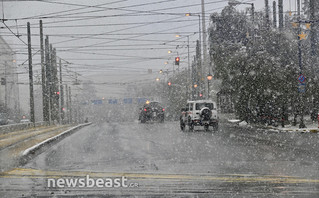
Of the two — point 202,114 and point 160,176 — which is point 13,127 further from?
point 160,176

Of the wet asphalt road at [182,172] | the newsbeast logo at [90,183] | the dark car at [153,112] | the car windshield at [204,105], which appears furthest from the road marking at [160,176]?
the dark car at [153,112]

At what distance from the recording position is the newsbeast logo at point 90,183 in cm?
802

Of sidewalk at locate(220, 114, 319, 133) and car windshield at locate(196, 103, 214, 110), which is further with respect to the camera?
car windshield at locate(196, 103, 214, 110)

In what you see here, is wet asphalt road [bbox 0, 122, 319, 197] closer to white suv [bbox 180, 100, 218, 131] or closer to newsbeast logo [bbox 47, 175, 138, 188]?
newsbeast logo [bbox 47, 175, 138, 188]

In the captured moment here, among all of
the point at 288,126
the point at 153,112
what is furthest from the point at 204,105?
the point at 153,112

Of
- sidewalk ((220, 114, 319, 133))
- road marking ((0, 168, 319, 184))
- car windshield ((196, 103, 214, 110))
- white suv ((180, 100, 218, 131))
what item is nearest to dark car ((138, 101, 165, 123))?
sidewalk ((220, 114, 319, 133))

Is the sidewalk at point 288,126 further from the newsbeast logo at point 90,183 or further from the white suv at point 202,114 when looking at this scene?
the newsbeast logo at point 90,183

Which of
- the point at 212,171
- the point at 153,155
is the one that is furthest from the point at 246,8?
the point at 212,171

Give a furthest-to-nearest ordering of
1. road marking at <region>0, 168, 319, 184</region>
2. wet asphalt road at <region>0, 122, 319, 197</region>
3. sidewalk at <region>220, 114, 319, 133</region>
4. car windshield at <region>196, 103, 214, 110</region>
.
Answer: car windshield at <region>196, 103, 214, 110</region>
sidewalk at <region>220, 114, 319, 133</region>
road marking at <region>0, 168, 319, 184</region>
wet asphalt road at <region>0, 122, 319, 197</region>

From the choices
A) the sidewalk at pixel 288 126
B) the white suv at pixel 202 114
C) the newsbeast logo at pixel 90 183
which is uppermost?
the white suv at pixel 202 114

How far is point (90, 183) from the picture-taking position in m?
8.28

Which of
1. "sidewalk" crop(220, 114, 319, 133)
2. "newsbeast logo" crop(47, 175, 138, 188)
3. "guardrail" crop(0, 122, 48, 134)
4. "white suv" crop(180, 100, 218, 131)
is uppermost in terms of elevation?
"white suv" crop(180, 100, 218, 131)

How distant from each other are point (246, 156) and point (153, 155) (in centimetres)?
293

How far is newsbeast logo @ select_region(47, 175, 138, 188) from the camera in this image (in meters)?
8.02
